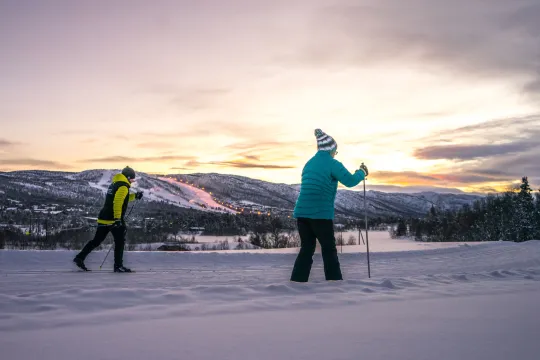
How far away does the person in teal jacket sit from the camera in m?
5.67

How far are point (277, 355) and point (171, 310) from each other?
1.29 m

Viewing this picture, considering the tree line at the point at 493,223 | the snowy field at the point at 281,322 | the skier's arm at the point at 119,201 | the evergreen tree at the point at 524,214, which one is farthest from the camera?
the tree line at the point at 493,223

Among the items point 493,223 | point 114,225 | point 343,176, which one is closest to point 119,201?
point 114,225

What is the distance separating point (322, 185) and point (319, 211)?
35 centimetres

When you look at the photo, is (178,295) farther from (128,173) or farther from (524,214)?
(524,214)

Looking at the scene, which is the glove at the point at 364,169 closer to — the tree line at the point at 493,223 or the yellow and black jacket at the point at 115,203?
the yellow and black jacket at the point at 115,203

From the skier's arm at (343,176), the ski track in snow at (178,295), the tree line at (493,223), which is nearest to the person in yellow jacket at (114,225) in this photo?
the ski track in snow at (178,295)

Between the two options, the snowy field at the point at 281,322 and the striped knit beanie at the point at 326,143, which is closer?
the snowy field at the point at 281,322

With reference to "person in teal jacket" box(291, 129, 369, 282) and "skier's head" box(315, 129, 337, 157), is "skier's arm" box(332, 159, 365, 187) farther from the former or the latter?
"skier's head" box(315, 129, 337, 157)

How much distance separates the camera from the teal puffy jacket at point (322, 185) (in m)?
5.77

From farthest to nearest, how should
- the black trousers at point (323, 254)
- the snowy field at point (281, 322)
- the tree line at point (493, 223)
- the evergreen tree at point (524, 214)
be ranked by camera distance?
the tree line at point (493, 223), the evergreen tree at point (524, 214), the black trousers at point (323, 254), the snowy field at point (281, 322)

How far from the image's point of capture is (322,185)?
5.80 metres

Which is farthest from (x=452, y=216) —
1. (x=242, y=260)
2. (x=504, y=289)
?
(x=504, y=289)

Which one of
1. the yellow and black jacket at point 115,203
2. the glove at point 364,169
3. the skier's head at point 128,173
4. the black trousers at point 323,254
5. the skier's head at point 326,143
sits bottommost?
the black trousers at point 323,254
